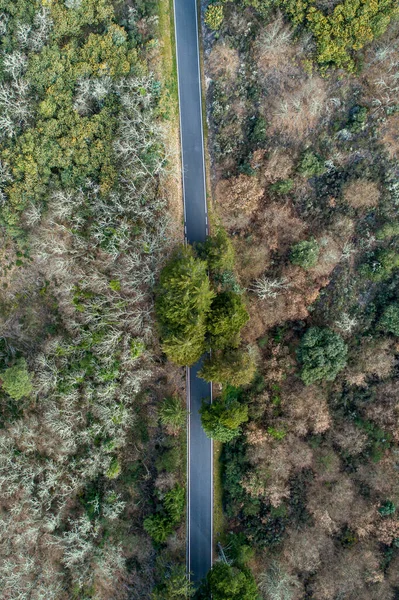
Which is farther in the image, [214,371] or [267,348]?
[267,348]

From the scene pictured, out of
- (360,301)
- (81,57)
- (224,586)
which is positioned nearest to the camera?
(224,586)

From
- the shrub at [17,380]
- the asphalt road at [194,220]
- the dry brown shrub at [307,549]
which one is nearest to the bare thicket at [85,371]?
the shrub at [17,380]

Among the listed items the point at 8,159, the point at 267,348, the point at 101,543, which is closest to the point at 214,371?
the point at 267,348

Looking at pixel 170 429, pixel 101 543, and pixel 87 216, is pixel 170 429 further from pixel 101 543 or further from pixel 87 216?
pixel 87 216

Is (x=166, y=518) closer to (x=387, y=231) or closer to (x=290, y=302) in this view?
(x=290, y=302)

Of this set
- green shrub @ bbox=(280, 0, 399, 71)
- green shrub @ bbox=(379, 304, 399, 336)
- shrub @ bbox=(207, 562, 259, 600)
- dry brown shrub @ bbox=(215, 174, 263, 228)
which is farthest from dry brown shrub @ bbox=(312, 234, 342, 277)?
shrub @ bbox=(207, 562, 259, 600)

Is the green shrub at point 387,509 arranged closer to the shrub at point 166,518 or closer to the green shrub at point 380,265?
the shrub at point 166,518

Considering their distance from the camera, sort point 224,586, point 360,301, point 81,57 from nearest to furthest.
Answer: point 224,586
point 81,57
point 360,301
